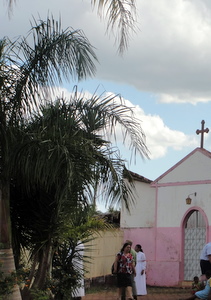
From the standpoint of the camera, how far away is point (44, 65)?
30.7 ft

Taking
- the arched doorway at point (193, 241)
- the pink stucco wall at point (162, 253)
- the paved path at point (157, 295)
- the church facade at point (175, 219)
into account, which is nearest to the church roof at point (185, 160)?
the church facade at point (175, 219)

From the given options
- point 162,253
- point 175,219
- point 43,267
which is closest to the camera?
point 43,267

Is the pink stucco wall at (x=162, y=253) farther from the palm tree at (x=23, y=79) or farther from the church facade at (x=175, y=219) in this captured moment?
the palm tree at (x=23, y=79)

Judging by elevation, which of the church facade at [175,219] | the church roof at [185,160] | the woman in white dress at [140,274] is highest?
the church roof at [185,160]

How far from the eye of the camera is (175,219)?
22172 mm

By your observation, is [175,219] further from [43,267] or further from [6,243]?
[6,243]

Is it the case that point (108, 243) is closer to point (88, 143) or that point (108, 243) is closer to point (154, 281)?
point (154, 281)

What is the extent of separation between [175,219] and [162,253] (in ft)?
4.23

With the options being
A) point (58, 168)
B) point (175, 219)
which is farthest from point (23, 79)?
point (175, 219)

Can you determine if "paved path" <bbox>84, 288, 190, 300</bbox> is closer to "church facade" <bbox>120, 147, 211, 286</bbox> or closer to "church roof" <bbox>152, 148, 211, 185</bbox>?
"church facade" <bbox>120, 147, 211, 286</bbox>

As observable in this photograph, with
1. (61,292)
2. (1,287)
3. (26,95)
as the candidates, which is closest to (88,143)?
(26,95)

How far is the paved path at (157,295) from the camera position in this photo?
1712 centimetres

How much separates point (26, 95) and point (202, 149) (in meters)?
13.1

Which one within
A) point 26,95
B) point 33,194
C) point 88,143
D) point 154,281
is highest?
point 26,95
